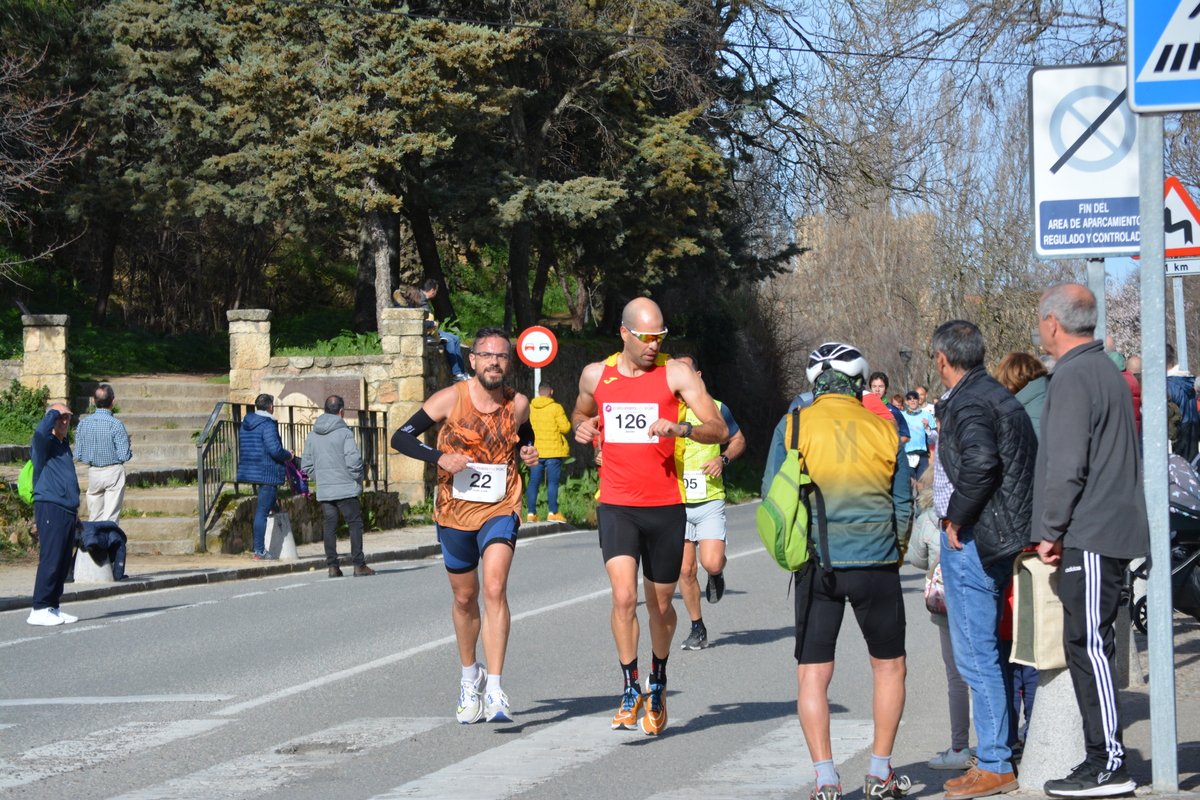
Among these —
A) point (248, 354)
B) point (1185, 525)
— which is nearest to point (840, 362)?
point (1185, 525)

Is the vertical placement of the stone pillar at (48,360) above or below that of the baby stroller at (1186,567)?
above

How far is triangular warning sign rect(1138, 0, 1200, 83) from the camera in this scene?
511 cm

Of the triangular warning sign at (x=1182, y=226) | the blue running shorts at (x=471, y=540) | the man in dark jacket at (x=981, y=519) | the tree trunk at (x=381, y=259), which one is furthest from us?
the tree trunk at (x=381, y=259)

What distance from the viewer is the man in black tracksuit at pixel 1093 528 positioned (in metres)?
5.14

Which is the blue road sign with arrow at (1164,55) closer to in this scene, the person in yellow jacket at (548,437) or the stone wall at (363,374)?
the person in yellow jacket at (548,437)

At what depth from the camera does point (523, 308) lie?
30.1 meters

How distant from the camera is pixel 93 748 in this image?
6.73m

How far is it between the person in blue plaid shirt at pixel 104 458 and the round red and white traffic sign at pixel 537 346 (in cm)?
869

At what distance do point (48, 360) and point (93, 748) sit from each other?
17.0 meters

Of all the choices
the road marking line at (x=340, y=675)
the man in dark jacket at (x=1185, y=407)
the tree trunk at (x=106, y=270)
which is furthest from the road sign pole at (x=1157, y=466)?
the tree trunk at (x=106, y=270)

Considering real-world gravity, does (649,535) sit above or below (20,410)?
below

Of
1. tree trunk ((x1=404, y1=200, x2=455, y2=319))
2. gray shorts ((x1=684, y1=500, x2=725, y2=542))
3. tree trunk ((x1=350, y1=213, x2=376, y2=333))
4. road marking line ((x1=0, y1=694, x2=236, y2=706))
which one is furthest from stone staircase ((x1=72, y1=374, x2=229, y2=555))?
gray shorts ((x1=684, y1=500, x2=725, y2=542))

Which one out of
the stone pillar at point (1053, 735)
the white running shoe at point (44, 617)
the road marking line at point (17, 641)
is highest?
the stone pillar at point (1053, 735)

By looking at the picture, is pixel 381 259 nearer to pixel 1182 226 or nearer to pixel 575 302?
pixel 1182 226
